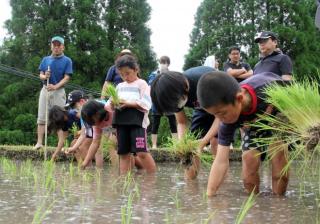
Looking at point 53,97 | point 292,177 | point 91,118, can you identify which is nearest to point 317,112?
point 292,177

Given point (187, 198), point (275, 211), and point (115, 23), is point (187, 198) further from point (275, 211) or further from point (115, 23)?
point (115, 23)

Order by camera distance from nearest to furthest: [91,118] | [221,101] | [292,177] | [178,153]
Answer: [221,101] < [178,153] < [292,177] < [91,118]

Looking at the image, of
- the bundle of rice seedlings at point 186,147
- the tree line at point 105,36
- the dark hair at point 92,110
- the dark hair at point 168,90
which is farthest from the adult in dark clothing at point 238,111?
the tree line at point 105,36

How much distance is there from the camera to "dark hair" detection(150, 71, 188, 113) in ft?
12.1

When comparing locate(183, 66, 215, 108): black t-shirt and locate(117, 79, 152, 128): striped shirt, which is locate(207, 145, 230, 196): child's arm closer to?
locate(183, 66, 215, 108): black t-shirt

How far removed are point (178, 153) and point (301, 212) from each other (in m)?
1.70

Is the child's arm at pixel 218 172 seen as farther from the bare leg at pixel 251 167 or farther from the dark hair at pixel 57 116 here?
the dark hair at pixel 57 116

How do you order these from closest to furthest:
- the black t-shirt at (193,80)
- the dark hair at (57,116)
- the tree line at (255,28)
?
the black t-shirt at (193,80) → the dark hair at (57,116) → the tree line at (255,28)

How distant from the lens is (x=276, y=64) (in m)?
5.97

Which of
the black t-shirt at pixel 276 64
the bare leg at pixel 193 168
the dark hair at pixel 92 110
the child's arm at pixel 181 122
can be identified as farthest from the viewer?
the black t-shirt at pixel 276 64

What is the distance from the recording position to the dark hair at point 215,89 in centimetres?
297

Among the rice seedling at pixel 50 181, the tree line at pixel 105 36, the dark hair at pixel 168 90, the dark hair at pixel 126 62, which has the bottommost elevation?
the rice seedling at pixel 50 181

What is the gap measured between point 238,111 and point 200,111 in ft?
6.23

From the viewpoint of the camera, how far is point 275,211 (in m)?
3.06
